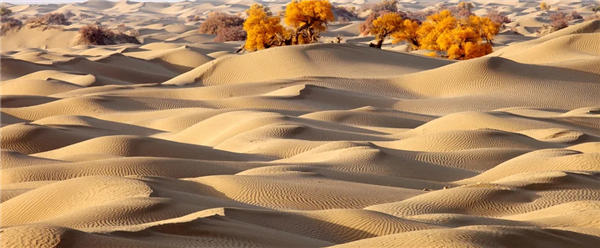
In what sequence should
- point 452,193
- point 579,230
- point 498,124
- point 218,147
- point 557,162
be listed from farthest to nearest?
point 498,124, point 218,147, point 557,162, point 452,193, point 579,230

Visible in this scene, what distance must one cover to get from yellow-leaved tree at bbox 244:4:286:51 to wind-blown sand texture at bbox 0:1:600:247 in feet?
18.9

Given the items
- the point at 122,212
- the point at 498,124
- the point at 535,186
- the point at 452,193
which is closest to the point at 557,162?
the point at 535,186

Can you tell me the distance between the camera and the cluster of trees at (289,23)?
3731 centimetres

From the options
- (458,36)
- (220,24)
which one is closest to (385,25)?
(458,36)

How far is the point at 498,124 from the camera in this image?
17.6m

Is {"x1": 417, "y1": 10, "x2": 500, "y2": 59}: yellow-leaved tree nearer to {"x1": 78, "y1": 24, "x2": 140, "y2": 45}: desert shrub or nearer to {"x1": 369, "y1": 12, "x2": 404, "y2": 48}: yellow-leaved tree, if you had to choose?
{"x1": 369, "y1": 12, "x2": 404, "y2": 48}: yellow-leaved tree

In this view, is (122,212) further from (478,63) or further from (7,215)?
(478,63)

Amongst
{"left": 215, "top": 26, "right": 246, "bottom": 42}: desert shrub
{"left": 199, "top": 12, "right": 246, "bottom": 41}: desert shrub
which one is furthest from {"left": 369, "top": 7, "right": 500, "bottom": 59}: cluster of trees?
{"left": 199, "top": 12, "right": 246, "bottom": 41}: desert shrub

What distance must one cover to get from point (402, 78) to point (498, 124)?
33.1 ft

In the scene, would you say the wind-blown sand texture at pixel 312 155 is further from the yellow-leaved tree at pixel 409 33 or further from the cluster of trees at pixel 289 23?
the yellow-leaved tree at pixel 409 33

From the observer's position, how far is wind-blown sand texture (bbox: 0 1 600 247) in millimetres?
7090

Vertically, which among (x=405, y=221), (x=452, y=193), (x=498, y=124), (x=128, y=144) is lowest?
(x=498, y=124)

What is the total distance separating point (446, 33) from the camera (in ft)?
129

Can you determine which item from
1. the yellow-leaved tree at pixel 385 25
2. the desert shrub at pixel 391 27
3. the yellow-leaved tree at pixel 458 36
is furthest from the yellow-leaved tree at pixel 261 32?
the yellow-leaved tree at pixel 458 36
